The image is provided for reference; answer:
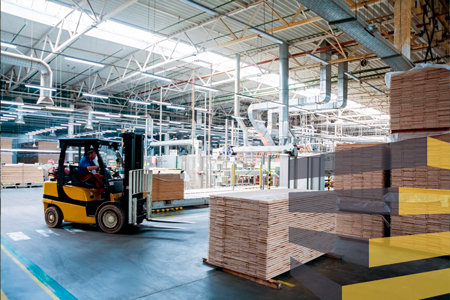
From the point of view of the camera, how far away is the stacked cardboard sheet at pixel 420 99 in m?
6.84

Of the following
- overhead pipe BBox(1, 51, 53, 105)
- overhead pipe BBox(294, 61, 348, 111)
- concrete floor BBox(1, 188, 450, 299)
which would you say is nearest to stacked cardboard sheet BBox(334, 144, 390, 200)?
concrete floor BBox(1, 188, 450, 299)

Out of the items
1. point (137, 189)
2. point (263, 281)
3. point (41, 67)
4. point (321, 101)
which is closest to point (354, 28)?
point (263, 281)

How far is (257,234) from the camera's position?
206 inches

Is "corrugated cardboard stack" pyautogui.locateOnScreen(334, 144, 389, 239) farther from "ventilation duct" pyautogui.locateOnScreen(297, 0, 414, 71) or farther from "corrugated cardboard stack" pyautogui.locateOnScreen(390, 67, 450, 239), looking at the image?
"ventilation duct" pyautogui.locateOnScreen(297, 0, 414, 71)

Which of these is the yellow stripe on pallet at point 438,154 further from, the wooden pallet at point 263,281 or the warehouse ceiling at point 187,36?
the wooden pallet at point 263,281

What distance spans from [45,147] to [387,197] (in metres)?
28.8

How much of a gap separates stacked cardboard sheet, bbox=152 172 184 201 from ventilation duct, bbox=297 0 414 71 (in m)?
7.12

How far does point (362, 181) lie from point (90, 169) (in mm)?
6819

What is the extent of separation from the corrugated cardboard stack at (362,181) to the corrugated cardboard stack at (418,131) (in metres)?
0.41

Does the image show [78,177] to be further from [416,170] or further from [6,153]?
[6,153]

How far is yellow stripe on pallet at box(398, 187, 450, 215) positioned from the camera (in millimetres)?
6902

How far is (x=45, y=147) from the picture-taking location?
28.8 metres

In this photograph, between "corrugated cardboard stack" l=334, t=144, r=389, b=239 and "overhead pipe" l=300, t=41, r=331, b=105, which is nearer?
"corrugated cardboard stack" l=334, t=144, r=389, b=239

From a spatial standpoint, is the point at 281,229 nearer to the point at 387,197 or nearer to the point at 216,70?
the point at 387,197
